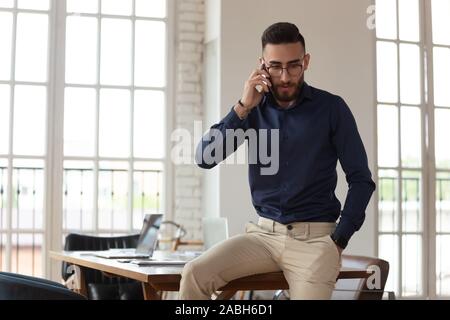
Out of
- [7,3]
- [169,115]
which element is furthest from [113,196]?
[7,3]

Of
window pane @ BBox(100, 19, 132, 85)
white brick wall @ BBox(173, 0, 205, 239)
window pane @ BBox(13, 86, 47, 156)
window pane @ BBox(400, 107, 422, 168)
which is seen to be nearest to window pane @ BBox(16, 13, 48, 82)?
window pane @ BBox(13, 86, 47, 156)

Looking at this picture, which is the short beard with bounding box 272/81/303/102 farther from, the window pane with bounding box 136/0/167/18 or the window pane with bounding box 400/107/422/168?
the window pane with bounding box 400/107/422/168

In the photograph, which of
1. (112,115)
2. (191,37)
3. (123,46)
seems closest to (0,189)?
(112,115)

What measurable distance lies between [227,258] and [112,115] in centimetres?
396

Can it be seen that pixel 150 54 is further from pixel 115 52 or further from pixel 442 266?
pixel 442 266

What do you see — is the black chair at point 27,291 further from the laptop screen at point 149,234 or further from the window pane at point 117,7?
the window pane at point 117,7

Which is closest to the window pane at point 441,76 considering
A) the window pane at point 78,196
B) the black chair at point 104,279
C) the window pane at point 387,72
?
the window pane at point 387,72

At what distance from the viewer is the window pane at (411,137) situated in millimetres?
6797

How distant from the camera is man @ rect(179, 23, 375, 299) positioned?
247 centimetres

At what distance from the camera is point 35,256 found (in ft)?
19.9

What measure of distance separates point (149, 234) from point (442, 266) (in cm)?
385

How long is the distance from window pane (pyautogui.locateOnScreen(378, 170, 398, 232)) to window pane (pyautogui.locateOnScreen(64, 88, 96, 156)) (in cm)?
246

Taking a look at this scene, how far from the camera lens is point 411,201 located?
684cm
